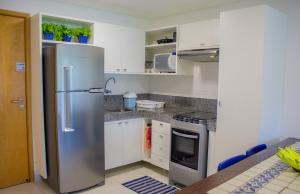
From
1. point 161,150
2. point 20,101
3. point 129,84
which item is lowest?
point 161,150

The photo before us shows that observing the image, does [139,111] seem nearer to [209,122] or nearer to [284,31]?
[209,122]

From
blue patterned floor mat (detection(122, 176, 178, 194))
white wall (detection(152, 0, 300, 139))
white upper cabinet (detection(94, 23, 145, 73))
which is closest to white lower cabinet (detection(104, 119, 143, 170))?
blue patterned floor mat (detection(122, 176, 178, 194))

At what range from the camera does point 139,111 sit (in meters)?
3.87

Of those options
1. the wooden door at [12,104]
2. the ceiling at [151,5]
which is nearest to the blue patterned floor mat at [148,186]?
the wooden door at [12,104]

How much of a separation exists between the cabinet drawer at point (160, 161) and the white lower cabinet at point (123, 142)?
27 centimetres

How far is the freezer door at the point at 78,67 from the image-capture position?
283 cm

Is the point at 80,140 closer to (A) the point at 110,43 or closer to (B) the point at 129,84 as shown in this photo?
(A) the point at 110,43

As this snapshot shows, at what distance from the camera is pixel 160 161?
3680mm

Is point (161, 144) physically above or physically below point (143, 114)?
below

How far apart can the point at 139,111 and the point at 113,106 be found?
56cm

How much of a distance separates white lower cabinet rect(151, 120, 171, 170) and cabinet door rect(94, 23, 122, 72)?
1.07 meters

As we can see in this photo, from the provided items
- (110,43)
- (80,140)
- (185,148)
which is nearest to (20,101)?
(80,140)

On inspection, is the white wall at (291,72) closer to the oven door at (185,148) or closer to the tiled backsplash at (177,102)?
the tiled backsplash at (177,102)

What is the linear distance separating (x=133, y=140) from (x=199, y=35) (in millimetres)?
1860
